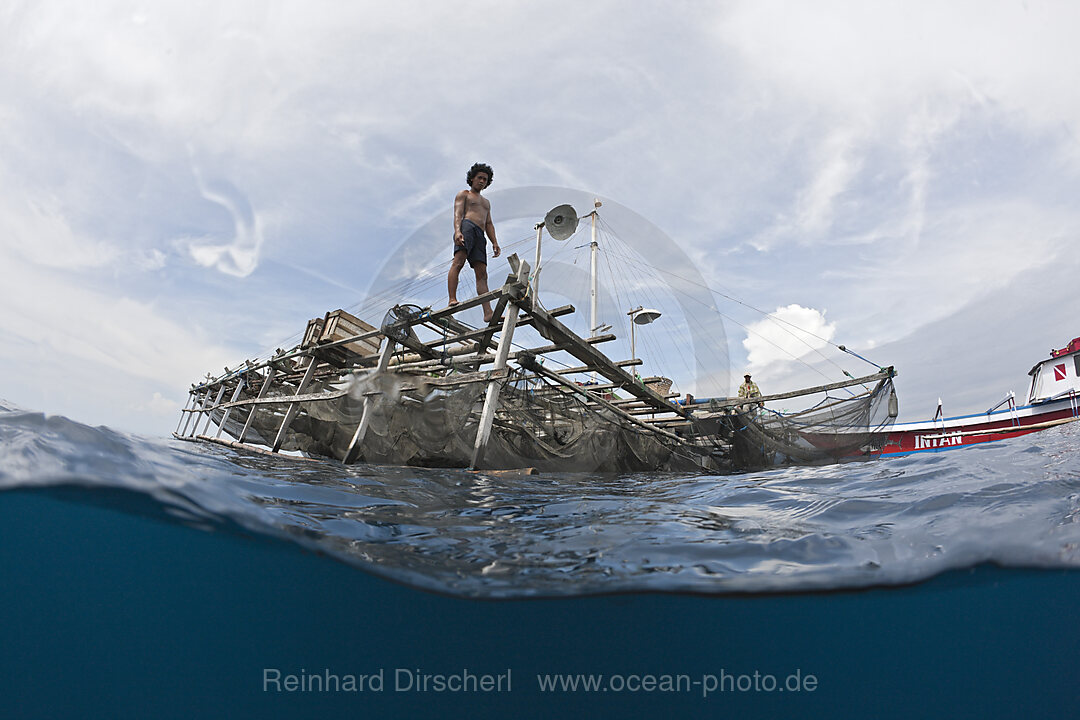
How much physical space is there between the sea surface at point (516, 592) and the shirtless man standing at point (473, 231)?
3599 mm

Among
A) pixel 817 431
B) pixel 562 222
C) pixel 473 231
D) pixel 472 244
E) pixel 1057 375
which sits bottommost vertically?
pixel 817 431

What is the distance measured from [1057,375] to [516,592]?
19.3 m

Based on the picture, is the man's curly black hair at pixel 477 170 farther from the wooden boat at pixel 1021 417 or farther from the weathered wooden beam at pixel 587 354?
the wooden boat at pixel 1021 417

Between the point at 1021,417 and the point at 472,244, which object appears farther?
the point at 1021,417

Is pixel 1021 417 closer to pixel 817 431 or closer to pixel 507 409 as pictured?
pixel 817 431

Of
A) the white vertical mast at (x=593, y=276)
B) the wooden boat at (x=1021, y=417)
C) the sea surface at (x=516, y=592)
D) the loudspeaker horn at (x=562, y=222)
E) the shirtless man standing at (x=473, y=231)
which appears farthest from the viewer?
the white vertical mast at (x=593, y=276)

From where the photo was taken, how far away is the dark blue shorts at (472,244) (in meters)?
7.67

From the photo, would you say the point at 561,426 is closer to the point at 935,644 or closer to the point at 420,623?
the point at 420,623

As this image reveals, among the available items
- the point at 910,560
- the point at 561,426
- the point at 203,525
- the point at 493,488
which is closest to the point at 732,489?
the point at 910,560

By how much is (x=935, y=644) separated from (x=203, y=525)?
21.1ft

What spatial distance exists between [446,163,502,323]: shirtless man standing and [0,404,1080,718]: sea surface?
3599 mm

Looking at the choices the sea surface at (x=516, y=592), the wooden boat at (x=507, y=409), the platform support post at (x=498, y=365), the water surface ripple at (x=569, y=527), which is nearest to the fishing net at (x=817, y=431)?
the wooden boat at (x=507, y=409)

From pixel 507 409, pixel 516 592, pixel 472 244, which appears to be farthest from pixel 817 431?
pixel 516 592

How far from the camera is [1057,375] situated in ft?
46.2
